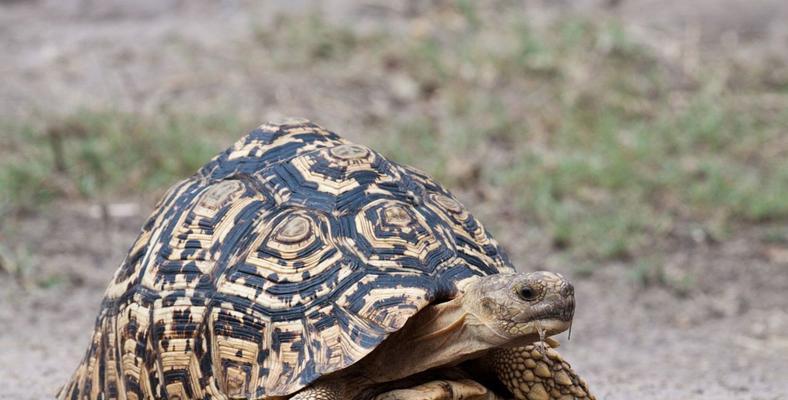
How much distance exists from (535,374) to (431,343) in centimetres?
32

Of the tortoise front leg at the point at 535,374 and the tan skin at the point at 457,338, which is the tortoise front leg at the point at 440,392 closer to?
the tan skin at the point at 457,338

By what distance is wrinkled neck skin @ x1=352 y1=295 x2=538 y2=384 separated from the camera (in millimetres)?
2277

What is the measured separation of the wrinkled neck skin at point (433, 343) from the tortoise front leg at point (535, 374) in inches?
7.7

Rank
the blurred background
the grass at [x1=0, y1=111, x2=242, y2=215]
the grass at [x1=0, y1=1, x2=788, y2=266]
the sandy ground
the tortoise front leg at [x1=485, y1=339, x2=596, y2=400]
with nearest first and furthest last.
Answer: the tortoise front leg at [x1=485, y1=339, x2=596, y2=400], the sandy ground, the blurred background, the grass at [x1=0, y1=111, x2=242, y2=215], the grass at [x1=0, y1=1, x2=788, y2=266]

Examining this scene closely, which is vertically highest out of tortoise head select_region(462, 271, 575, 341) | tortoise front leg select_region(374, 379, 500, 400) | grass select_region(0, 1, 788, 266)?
grass select_region(0, 1, 788, 266)

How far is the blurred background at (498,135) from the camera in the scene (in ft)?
16.4

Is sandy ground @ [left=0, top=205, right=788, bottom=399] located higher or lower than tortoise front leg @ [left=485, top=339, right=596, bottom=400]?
higher

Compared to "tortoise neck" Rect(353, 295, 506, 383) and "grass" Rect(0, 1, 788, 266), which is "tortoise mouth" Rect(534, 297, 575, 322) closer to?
Answer: "tortoise neck" Rect(353, 295, 506, 383)

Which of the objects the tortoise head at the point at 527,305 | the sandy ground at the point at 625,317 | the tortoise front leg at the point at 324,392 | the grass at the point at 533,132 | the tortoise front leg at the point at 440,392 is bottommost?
the tortoise front leg at the point at 324,392

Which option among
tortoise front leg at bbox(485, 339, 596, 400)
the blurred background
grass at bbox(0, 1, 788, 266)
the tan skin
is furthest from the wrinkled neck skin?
grass at bbox(0, 1, 788, 266)

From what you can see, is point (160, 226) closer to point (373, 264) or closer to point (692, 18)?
point (373, 264)

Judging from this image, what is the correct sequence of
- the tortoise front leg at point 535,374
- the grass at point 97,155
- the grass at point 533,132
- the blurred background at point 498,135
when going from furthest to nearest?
1. the grass at point 533,132
2. the grass at point 97,155
3. the blurred background at point 498,135
4. the tortoise front leg at point 535,374

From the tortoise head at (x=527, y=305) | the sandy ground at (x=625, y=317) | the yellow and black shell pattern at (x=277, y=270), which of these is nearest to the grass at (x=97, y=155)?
the sandy ground at (x=625, y=317)

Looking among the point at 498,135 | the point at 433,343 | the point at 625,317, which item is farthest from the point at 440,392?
the point at 498,135
